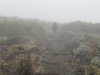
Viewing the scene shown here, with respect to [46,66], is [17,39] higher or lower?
higher

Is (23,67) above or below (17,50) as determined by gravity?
below

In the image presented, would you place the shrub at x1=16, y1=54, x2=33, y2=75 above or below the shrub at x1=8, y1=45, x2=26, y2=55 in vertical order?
below

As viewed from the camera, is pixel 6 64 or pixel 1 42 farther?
pixel 1 42

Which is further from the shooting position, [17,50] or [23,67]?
[17,50]

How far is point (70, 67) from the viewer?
56.7ft

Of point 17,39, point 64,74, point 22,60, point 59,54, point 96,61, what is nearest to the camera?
point 22,60

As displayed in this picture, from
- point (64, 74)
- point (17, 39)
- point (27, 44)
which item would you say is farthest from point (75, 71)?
point (17, 39)

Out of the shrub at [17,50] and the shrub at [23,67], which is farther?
the shrub at [17,50]

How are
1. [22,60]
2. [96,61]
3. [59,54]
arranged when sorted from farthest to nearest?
[59,54] → [96,61] → [22,60]

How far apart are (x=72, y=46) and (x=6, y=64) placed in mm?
10191

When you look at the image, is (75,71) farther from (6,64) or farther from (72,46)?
(72,46)

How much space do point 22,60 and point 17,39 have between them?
31.4 feet

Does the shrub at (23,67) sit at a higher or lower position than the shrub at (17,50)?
lower

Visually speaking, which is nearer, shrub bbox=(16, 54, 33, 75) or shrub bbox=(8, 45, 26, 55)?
shrub bbox=(16, 54, 33, 75)
